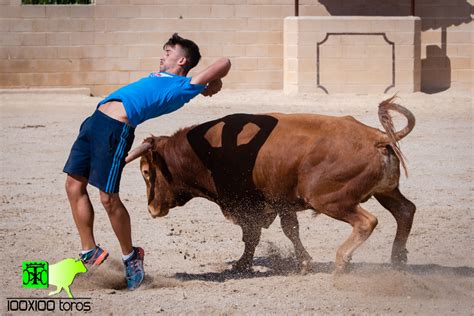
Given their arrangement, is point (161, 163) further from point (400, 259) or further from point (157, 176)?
point (400, 259)

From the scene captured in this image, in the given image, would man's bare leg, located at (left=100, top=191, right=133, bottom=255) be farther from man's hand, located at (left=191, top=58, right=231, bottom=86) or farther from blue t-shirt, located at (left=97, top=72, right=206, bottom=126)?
man's hand, located at (left=191, top=58, right=231, bottom=86)

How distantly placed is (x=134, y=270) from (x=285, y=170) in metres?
1.23

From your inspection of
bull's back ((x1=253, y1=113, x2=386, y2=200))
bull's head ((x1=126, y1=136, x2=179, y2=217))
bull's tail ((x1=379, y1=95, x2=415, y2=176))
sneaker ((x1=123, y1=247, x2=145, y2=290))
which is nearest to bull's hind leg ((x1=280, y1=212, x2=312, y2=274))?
bull's back ((x1=253, y1=113, x2=386, y2=200))

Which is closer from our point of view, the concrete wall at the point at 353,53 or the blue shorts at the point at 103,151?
the blue shorts at the point at 103,151

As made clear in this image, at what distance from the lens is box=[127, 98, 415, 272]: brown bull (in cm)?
649

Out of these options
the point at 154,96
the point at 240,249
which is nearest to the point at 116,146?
the point at 154,96

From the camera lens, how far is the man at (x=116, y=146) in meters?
6.23

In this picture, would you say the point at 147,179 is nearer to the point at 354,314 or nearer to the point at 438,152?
the point at 354,314

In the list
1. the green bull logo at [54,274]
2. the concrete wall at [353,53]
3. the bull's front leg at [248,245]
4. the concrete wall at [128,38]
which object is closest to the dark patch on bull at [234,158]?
the bull's front leg at [248,245]

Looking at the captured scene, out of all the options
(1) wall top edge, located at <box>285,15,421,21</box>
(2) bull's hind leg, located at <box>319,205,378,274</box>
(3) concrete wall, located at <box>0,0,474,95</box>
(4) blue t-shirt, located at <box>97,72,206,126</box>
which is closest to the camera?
(4) blue t-shirt, located at <box>97,72,206,126</box>

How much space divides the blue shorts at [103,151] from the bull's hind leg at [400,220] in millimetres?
1893

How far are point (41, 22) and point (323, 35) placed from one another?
17.4 ft

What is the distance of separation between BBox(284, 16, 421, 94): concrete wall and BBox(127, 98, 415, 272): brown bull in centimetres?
1092

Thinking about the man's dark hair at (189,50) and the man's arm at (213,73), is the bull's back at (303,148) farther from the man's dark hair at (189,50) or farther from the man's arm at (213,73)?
the man's dark hair at (189,50)
